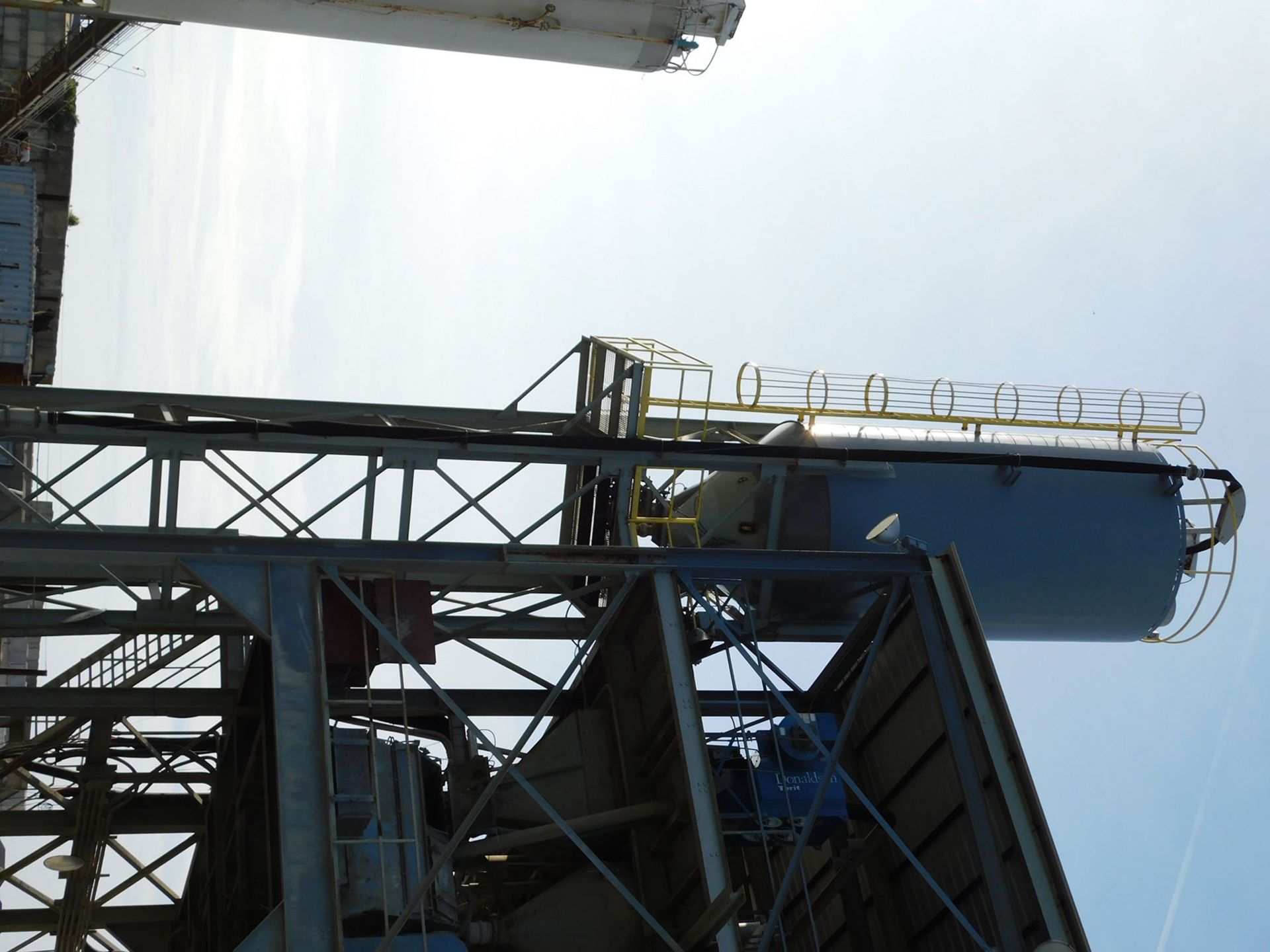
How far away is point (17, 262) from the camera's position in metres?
38.0

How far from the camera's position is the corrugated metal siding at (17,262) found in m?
37.6

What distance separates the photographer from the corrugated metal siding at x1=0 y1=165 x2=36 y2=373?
123ft

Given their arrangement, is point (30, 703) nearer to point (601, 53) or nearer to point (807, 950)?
point (807, 950)

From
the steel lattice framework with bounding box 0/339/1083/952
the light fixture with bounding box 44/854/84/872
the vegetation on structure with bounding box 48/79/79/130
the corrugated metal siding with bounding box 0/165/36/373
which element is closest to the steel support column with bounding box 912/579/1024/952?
the steel lattice framework with bounding box 0/339/1083/952

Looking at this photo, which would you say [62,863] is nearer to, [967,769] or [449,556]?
[449,556]

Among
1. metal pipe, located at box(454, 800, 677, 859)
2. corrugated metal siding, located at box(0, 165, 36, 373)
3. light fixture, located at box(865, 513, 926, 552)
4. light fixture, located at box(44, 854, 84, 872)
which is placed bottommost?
light fixture, located at box(44, 854, 84, 872)

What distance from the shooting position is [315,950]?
42.2 feet

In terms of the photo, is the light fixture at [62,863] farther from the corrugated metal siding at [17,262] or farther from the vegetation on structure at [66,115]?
the vegetation on structure at [66,115]

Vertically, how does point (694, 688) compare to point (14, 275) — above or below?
below

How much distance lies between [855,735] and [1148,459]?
24.3 feet

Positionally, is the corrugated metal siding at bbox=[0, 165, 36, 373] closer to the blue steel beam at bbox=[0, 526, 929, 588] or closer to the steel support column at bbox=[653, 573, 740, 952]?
the blue steel beam at bbox=[0, 526, 929, 588]

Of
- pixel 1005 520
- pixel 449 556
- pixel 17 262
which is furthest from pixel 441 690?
pixel 17 262

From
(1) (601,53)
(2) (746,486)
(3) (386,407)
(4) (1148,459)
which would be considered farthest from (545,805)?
(1) (601,53)

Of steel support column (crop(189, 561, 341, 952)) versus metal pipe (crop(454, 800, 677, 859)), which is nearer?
steel support column (crop(189, 561, 341, 952))
